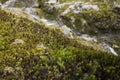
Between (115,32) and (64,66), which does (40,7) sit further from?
(64,66)

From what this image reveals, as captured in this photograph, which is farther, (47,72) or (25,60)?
(25,60)

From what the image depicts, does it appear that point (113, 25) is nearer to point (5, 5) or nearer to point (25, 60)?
point (5, 5)

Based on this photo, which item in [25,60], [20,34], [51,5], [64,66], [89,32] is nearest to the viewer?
[64,66]

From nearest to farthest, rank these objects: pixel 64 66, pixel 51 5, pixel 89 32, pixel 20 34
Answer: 1. pixel 64 66
2. pixel 20 34
3. pixel 89 32
4. pixel 51 5

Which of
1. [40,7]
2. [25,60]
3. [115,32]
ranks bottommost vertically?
[115,32]

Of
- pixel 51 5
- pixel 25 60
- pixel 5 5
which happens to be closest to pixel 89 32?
pixel 51 5

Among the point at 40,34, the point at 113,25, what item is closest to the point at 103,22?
the point at 113,25

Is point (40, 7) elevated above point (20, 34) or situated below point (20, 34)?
below
